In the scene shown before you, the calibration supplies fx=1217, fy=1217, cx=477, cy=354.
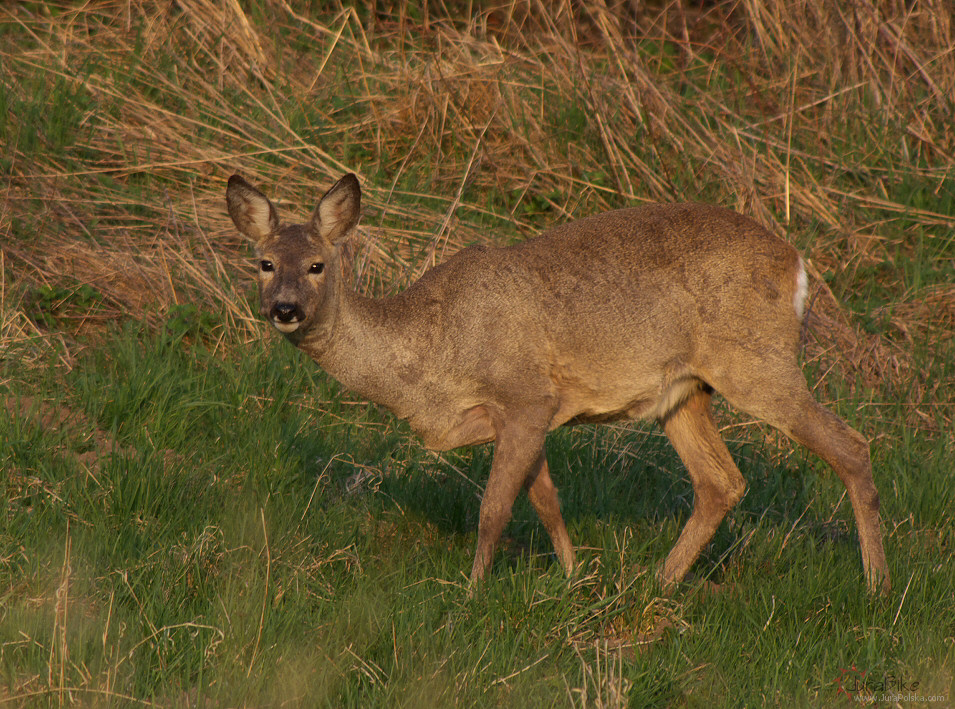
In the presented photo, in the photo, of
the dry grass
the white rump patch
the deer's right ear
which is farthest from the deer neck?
the dry grass

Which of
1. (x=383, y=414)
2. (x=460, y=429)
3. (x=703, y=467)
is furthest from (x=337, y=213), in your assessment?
(x=703, y=467)

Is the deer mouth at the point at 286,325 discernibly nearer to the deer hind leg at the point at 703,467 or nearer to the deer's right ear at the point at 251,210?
the deer's right ear at the point at 251,210

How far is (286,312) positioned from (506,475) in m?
1.11

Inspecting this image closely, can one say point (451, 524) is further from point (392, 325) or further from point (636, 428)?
point (636, 428)

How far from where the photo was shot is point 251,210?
5.23m

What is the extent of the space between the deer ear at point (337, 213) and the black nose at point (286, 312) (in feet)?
1.96

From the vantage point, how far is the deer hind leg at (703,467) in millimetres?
5383

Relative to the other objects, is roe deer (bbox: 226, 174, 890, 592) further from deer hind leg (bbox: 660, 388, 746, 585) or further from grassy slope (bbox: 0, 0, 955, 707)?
grassy slope (bbox: 0, 0, 955, 707)

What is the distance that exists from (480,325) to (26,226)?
11.5ft

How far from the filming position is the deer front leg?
4.91 metres

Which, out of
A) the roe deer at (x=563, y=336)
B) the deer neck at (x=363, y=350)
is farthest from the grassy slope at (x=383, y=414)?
the deer neck at (x=363, y=350)

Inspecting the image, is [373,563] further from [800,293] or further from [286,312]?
[800,293]

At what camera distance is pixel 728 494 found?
18.0 ft

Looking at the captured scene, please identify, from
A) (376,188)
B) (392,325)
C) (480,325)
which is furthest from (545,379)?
(376,188)
